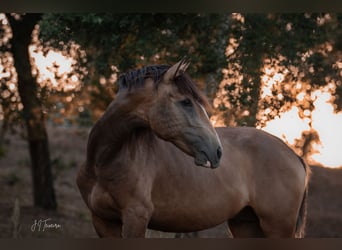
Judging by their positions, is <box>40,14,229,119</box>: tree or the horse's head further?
<box>40,14,229,119</box>: tree

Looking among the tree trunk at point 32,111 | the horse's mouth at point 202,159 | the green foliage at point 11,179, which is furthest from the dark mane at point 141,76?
the green foliage at point 11,179

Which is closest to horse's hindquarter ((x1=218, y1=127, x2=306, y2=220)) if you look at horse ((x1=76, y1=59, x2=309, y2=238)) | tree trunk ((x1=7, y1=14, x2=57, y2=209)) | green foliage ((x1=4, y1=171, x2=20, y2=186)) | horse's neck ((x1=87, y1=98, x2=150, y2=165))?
horse ((x1=76, y1=59, x2=309, y2=238))

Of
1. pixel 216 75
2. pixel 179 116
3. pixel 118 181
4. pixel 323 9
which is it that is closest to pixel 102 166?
pixel 118 181

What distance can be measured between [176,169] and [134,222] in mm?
702

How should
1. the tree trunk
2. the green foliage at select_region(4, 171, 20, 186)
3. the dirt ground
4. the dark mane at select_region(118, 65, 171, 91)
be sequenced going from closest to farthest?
1. the dark mane at select_region(118, 65, 171, 91)
2. the tree trunk
3. the dirt ground
4. the green foliage at select_region(4, 171, 20, 186)

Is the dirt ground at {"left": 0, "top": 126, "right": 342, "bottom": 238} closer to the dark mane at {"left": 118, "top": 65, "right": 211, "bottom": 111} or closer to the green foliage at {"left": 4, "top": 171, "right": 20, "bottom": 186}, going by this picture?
the green foliage at {"left": 4, "top": 171, "right": 20, "bottom": 186}

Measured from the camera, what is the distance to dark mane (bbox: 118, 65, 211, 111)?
4691 mm

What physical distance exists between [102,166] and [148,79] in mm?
812

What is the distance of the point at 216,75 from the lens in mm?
8562

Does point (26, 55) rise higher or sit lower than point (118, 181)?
higher

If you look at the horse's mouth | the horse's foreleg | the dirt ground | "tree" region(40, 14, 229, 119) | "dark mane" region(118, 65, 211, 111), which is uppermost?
"tree" region(40, 14, 229, 119)

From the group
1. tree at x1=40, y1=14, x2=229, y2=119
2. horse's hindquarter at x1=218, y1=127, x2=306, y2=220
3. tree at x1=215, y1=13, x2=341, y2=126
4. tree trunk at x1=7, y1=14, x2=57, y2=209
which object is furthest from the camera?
tree trunk at x1=7, y1=14, x2=57, y2=209

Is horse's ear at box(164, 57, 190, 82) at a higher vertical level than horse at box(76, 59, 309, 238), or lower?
higher

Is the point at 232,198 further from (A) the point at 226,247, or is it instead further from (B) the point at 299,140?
(B) the point at 299,140
